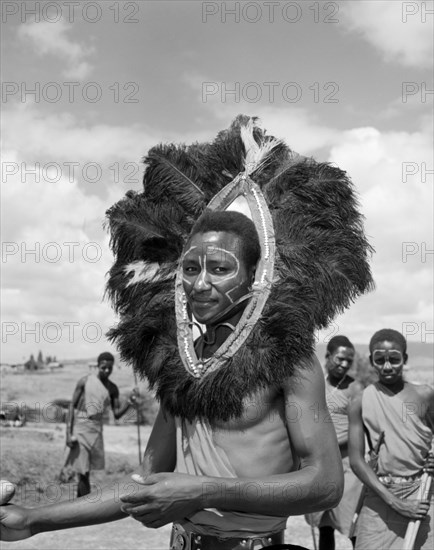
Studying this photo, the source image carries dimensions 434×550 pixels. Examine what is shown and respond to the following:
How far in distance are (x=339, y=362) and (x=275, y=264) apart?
4.59 metres

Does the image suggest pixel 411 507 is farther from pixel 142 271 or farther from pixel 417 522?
pixel 142 271

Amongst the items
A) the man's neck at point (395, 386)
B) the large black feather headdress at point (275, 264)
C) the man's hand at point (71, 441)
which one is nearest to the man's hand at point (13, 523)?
the large black feather headdress at point (275, 264)

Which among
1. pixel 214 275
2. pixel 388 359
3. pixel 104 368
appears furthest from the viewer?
pixel 104 368

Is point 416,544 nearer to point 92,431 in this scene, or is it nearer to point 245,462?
point 245,462

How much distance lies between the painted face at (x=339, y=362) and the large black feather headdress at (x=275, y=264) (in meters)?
4.26

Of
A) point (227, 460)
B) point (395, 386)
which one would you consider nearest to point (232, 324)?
point (227, 460)

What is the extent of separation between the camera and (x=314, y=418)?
2.56 meters

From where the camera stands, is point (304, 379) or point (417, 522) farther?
point (417, 522)

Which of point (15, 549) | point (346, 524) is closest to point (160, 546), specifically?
point (15, 549)

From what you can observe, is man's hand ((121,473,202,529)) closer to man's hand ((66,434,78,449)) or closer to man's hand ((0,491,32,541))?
man's hand ((0,491,32,541))

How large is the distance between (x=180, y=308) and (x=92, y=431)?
7086 mm

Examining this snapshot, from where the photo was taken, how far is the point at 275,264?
2.97 m

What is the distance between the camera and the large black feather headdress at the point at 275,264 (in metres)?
2.72

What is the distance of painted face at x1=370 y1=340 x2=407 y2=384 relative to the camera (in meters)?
5.69
